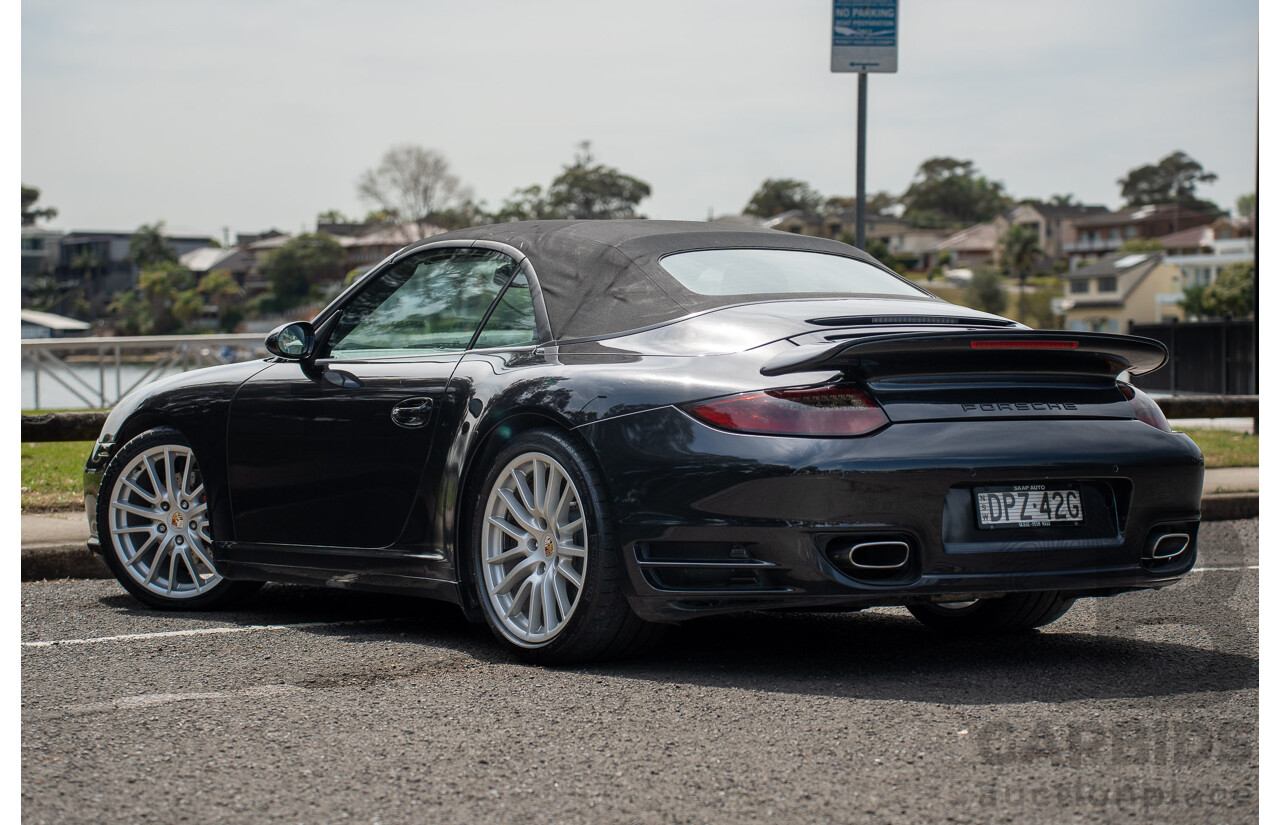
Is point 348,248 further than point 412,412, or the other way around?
point 348,248

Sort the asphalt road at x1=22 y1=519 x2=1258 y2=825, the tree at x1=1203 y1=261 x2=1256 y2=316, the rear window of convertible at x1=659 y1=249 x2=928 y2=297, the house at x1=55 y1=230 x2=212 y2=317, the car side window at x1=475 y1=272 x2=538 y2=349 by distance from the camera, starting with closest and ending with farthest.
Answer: the asphalt road at x1=22 y1=519 x2=1258 y2=825 → the rear window of convertible at x1=659 y1=249 x2=928 y2=297 → the car side window at x1=475 y1=272 x2=538 y2=349 → the tree at x1=1203 y1=261 x2=1256 y2=316 → the house at x1=55 y1=230 x2=212 y2=317

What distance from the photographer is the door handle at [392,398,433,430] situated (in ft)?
16.6

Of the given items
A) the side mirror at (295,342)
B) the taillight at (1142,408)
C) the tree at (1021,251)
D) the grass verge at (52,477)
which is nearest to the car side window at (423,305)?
the side mirror at (295,342)

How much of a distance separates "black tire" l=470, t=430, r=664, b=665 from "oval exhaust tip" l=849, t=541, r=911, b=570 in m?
0.74

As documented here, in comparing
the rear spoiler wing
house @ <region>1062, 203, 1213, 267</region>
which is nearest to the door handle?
the rear spoiler wing

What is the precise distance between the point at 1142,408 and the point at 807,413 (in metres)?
1.24

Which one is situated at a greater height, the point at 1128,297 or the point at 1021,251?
the point at 1021,251

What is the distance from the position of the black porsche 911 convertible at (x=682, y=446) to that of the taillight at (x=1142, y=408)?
1cm

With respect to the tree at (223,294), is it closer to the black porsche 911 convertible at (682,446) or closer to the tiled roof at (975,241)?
the tiled roof at (975,241)

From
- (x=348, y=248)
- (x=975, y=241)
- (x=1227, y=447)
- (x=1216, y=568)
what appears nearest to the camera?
(x=1216, y=568)

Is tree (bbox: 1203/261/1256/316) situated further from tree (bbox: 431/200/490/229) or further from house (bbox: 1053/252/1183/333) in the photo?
tree (bbox: 431/200/490/229)

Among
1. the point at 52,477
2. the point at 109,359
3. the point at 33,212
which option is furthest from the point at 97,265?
the point at 52,477

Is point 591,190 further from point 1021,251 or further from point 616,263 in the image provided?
point 616,263

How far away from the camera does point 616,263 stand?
4.96 metres
